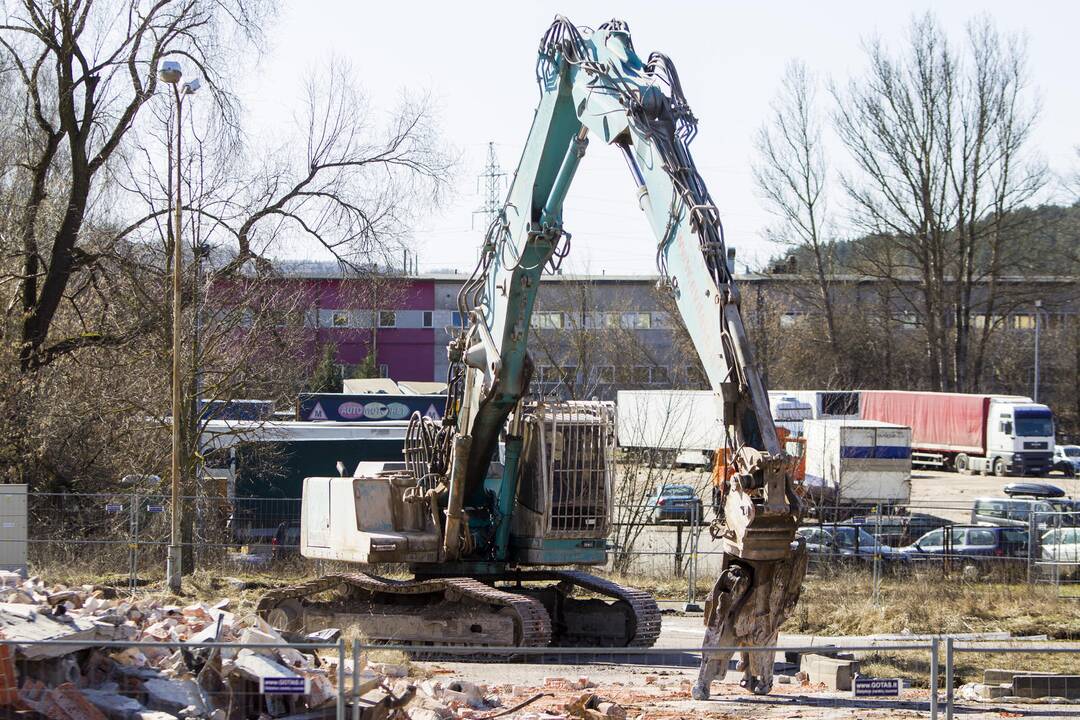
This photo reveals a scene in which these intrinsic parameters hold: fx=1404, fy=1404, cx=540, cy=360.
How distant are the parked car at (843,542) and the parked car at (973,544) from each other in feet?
Result: 1.61

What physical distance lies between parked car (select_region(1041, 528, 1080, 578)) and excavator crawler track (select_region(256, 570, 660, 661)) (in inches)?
411

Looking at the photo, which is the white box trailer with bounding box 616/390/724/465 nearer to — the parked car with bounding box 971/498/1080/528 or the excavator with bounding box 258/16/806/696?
the parked car with bounding box 971/498/1080/528

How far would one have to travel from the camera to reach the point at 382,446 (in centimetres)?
3266

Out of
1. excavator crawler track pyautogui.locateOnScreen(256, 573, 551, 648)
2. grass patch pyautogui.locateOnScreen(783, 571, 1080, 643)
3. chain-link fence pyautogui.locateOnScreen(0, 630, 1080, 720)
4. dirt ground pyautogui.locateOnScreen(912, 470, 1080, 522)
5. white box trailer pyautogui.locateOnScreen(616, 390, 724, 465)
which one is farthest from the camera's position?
white box trailer pyautogui.locateOnScreen(616, 390, 724, 465)

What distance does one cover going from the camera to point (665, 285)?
1304 cm

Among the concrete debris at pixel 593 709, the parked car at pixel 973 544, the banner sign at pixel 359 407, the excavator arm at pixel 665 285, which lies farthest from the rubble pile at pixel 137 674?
the banner sign at pixel 359 407

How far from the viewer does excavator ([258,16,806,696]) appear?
1400cm

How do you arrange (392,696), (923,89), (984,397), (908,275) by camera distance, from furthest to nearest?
1. (908,275)
2. (923,89)
3. (984,397)
4. (392,696)

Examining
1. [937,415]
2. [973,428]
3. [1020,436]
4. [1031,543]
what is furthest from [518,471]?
[937,415]

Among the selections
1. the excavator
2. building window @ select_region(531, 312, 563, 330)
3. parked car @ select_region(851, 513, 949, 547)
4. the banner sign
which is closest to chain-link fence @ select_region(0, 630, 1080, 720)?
the excavator

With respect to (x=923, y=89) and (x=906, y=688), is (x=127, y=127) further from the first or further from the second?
(x=923, y=89)

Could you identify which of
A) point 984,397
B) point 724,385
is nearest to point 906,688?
point 724,385

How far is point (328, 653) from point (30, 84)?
57.9ft

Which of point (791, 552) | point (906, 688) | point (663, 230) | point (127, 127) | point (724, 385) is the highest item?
point (127, 127)
